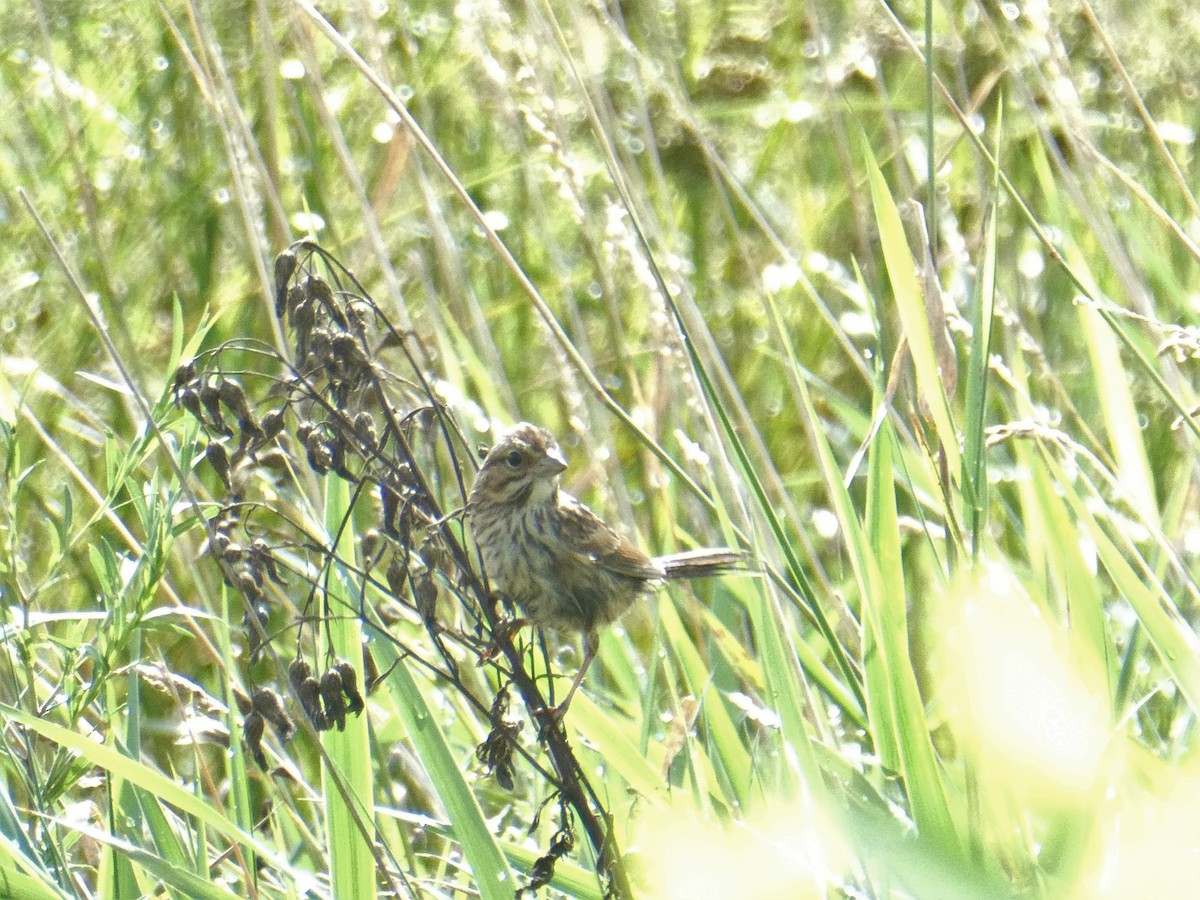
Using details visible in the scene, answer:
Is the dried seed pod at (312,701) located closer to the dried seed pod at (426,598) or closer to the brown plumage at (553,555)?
the dried seed pod at (426,598)

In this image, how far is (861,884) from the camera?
5.34 ft

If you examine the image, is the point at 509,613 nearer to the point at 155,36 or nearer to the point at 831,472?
the point at 831,472

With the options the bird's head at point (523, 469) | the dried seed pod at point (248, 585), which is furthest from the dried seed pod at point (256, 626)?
the bird's head at point (523, 469)

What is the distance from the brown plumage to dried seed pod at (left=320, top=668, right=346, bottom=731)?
807 mm

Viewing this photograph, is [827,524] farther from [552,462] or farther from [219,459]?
[219,459]

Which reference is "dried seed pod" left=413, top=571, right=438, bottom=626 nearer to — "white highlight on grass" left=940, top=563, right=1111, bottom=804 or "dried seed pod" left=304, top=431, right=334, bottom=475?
"dried seed pod" left=304, top=431, right=334, bottom=475

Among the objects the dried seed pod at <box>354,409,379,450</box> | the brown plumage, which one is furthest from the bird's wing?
the dried seed pod at <box>354,409,379,450</box>

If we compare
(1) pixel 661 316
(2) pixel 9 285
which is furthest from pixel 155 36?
(1) pixel 661 316

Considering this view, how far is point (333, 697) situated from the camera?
147 centimetres

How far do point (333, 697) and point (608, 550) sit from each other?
103 cm

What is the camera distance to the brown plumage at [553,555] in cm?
236

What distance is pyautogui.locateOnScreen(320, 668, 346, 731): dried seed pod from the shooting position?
1.47 metres

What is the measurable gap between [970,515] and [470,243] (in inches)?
95.7

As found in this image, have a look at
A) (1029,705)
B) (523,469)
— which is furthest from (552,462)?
(1029,705)
